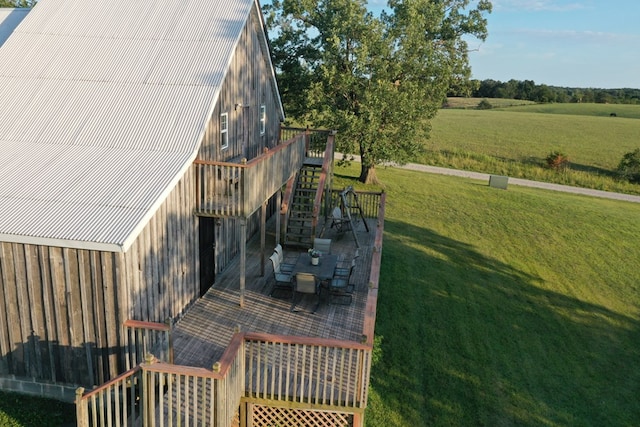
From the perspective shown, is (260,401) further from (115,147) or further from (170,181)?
(115,147)

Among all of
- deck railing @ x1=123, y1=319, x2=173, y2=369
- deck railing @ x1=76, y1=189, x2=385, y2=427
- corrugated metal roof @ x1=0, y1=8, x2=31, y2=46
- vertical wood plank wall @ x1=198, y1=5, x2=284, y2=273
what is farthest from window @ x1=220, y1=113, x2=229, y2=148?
corrugated metal roof @ x1=0, y1=8, x2=31, y2=46

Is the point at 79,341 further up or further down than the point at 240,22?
further down

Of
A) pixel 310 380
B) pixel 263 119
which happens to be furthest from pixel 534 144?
pixel 310 380

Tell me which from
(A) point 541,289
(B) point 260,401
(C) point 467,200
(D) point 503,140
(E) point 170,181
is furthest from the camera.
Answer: (D) point 503,140

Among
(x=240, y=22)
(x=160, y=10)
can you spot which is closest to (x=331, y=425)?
(x=240, y=22)

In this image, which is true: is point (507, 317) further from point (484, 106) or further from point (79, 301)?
point (484, 106)

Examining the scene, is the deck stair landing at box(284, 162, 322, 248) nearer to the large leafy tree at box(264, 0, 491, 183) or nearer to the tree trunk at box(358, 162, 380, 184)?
the large leafy tree at box(264, 0, 491, 183)

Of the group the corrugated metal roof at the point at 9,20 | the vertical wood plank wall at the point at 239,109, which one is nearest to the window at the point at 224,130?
the vertical wood plank wall at the point at 239,109
